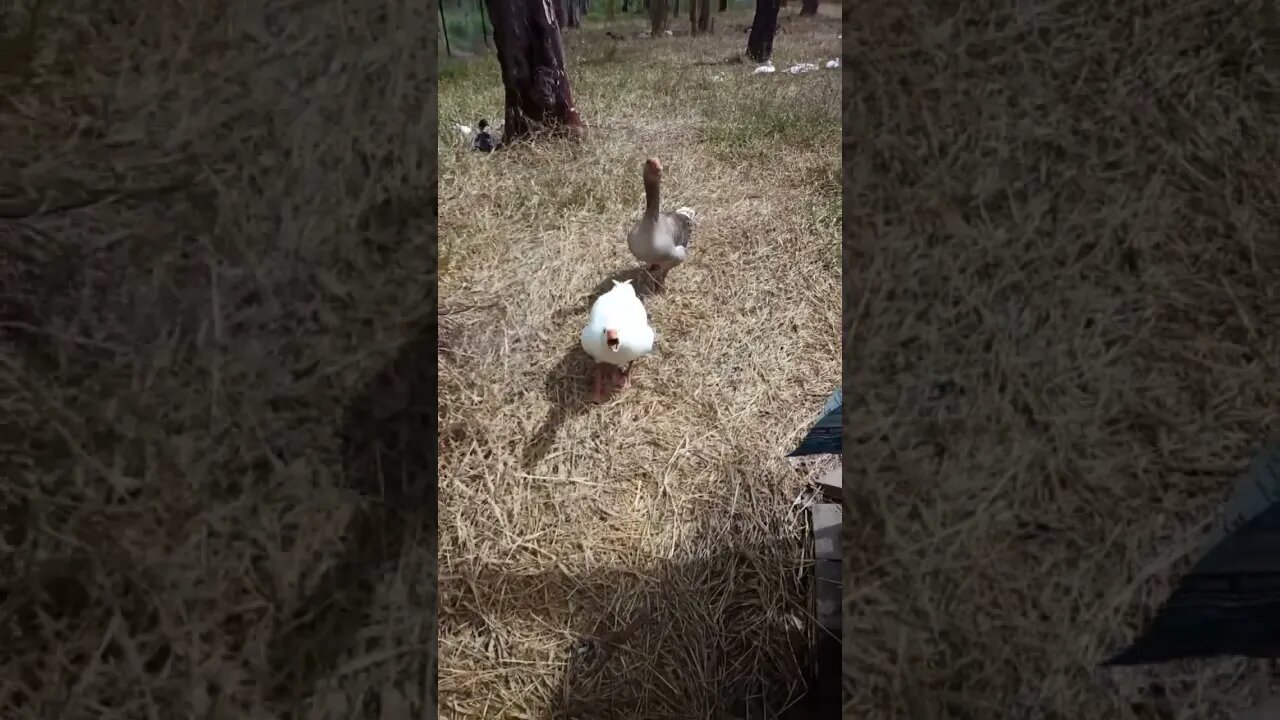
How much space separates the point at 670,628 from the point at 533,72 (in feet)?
6.09

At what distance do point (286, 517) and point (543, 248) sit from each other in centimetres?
154

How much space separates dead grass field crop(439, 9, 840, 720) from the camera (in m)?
1.55

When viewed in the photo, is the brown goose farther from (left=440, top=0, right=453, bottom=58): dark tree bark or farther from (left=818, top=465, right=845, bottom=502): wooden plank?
(left=818, top=465, right=845, bottom=502): wooden plank

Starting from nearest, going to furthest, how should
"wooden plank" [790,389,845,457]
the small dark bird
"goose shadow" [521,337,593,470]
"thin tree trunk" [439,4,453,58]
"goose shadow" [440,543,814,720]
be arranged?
"wooden plank" [790,389,845,457] < "goose shadow" [440,543,814,720] < "goose shadow" [521,337,593,470] < "thin tree trunk" [439,4,453,58] < the small dark bird

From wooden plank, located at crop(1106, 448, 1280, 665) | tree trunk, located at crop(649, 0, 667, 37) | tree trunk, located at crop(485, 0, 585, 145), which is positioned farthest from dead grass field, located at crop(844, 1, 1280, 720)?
tree trunk, located at crop(485, 0, 585, 145)

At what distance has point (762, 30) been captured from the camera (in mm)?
2271

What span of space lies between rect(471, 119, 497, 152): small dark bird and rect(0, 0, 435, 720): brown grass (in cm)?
181

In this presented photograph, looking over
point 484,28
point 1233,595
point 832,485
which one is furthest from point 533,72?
point 1233,595

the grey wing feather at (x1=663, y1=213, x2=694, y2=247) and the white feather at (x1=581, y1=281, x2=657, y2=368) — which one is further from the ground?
the grey wing feather at (x1=663, y1=213, x2=694, y2=247)

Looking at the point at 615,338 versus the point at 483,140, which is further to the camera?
the point at 483,140

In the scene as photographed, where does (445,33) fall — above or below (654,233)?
above

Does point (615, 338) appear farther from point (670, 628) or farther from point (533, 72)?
point (533, 72)

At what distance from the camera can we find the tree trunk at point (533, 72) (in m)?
2.59

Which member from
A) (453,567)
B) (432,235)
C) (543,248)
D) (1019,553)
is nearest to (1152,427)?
(1019,553)
